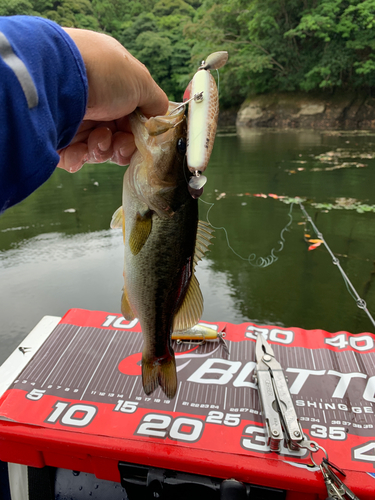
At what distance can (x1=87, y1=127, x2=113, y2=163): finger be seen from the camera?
1.35m

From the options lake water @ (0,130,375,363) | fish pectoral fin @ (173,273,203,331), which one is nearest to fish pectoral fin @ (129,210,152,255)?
fish pectoral fin @ (173,273,203,331)

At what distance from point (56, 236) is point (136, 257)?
402cm

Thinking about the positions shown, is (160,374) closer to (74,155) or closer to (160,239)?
(160,239)

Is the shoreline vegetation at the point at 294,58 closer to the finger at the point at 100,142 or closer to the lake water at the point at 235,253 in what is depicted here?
the lake water at the point at 235,253

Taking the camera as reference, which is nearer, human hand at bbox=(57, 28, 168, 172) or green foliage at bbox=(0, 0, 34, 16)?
human hand at bbox=(57, 28, 168, 172)

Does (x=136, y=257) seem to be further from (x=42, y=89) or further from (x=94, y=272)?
(x=94, y=272)

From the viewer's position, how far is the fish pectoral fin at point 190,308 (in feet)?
4.55

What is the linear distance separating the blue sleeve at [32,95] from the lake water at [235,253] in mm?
2314

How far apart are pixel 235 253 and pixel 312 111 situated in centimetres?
1860

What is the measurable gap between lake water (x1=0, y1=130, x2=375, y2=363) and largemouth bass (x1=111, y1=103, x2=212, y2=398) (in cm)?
175

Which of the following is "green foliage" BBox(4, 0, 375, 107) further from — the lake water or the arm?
the arm

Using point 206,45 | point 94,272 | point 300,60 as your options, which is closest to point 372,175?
point 94,272

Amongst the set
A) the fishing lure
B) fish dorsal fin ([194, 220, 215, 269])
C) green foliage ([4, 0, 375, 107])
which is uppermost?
green foliage ([4, 0, 375, 107])

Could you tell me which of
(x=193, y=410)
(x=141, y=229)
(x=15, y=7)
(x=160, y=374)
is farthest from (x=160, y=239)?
(x=15, y=7)
